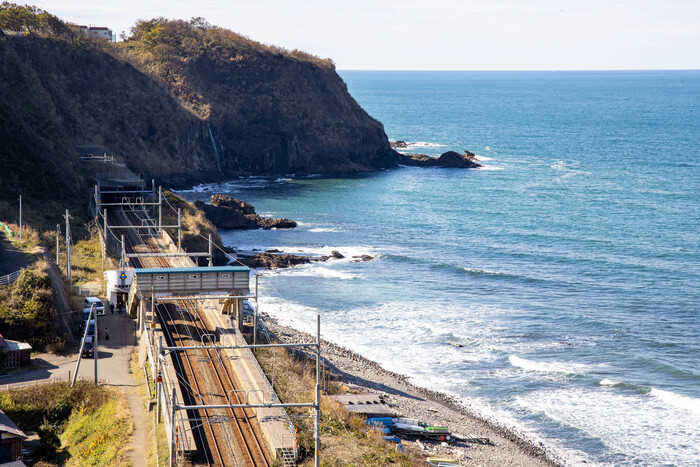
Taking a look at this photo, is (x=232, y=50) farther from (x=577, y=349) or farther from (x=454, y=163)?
(x=577, y=349)

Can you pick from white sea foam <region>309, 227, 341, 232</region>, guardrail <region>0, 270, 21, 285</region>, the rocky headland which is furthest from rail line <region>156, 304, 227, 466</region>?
white sea foam <region>309, 227, 341, 232</region>

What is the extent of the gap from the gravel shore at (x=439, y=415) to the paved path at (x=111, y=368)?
11.0m

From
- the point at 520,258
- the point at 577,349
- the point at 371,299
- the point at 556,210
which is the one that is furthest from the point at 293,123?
the point at 577,349

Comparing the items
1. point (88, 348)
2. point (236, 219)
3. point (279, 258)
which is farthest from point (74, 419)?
point (236, 219)

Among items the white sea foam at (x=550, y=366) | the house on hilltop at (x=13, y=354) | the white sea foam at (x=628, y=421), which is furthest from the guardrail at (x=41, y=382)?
the white sea foam at (x=550, y=366)

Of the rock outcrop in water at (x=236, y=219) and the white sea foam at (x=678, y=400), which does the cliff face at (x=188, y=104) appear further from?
the white sea foam at (x=678, y=400)

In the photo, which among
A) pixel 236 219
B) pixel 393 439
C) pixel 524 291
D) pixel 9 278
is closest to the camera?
pixel 393 439

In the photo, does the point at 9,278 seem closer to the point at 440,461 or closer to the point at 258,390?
the point at 258,390

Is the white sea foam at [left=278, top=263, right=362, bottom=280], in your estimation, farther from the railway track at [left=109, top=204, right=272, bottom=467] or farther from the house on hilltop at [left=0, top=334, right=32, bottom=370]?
the house on hilltop at [left=0, top=334, right=32, bottom=370]

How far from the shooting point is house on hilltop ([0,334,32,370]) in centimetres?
3656

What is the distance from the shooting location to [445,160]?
140 m

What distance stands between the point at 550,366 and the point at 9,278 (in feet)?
109

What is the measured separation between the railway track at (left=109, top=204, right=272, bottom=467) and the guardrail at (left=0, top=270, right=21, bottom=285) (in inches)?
324

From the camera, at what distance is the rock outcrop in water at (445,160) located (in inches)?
5433
